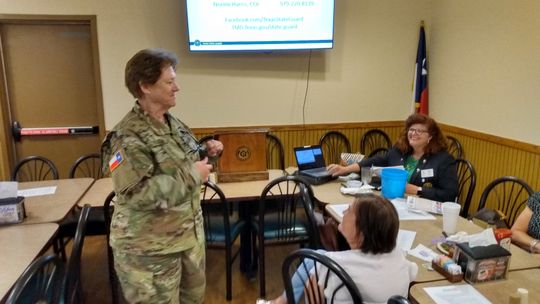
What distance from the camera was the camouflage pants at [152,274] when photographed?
1.59 meters

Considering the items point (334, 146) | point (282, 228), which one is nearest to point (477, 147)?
point (334, 146)

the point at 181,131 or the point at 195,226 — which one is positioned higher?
the point at 181,131

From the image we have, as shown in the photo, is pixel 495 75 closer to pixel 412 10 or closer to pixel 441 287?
pixel 412 10

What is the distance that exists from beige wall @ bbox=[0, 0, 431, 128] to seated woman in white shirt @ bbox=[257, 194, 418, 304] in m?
2.80

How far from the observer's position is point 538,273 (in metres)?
1.55

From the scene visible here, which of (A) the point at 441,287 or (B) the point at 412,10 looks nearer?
(A) the point at 441,287

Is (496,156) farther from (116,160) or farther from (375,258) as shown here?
(116,160)

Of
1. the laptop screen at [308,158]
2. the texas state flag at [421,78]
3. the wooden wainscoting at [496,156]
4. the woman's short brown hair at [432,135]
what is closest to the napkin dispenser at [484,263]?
the woman's short brown hair at [432,135]

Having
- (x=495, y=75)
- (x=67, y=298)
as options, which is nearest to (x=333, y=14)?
(x=495, y=75)

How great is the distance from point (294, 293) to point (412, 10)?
3645 mm

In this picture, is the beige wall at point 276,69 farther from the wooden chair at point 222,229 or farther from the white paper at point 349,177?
the wooden chair at point 222,229

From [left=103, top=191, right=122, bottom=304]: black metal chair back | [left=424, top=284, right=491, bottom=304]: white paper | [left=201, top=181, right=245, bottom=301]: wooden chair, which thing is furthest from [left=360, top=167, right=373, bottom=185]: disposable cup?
[left=103, top=191, right=122, bottom=304]: black metal chair back

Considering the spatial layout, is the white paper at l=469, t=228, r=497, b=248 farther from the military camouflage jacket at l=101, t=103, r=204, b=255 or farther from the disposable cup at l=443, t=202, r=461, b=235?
the military camouflage jacket at l=101, t=103, r=204, b=255

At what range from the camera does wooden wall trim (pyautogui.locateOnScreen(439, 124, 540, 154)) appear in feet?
9.77
